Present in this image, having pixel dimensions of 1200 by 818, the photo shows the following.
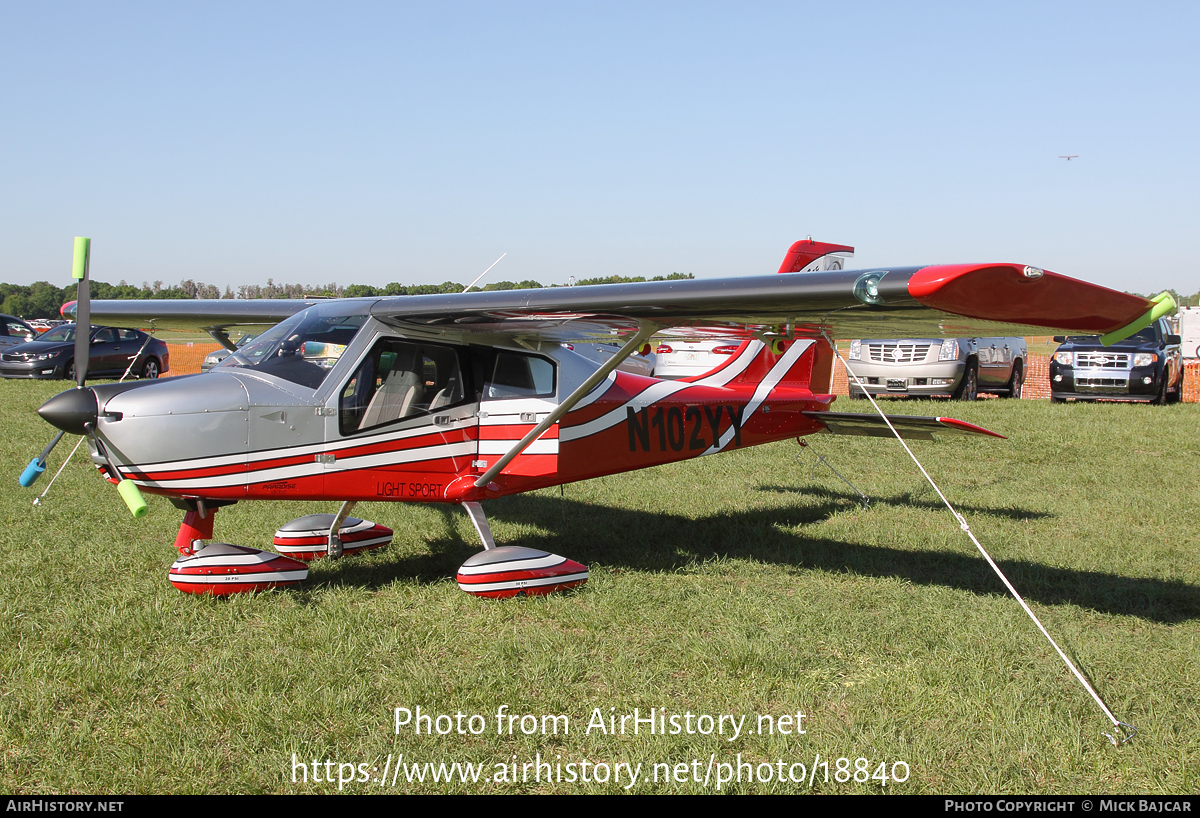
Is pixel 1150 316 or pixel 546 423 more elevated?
pixel 1150 316

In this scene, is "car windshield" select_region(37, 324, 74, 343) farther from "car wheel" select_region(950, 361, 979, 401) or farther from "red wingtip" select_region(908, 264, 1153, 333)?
"red wingtip" select_region(908, 264, 1153, 333)

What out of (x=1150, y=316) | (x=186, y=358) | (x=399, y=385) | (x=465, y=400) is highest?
(x=1150, y=316)

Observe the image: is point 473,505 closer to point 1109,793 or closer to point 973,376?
point 1109,793

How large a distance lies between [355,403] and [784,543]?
4002 mm

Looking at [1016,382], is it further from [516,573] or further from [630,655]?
[630,655]

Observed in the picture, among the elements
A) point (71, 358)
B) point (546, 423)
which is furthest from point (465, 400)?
point (71, 358)

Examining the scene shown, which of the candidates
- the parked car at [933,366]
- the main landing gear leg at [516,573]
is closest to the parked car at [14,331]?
the parked car at [933,366]

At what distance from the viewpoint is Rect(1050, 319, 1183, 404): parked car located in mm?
16531

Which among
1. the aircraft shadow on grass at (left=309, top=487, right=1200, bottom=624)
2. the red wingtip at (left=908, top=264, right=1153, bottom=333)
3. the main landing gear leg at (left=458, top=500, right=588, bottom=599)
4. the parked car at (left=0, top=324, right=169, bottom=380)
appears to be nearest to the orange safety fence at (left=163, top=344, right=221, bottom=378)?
the parked car at (left=0, top=324, right=169, bottom=380)

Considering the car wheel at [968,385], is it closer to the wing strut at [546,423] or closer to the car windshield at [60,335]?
the wing strut at [546,423]

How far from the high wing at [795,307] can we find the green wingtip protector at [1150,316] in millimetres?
27

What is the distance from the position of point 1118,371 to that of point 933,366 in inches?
145

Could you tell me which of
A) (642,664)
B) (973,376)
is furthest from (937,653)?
(973,376)

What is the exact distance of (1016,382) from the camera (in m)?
18.9
